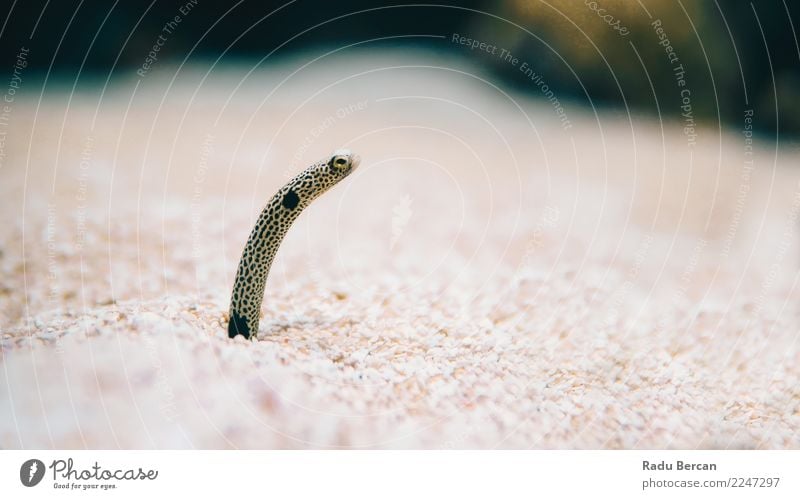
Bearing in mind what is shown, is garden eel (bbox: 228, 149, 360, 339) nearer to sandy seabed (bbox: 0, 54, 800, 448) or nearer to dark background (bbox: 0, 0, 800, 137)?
sandy seabed (bbox: 0, 54, 800, 448)

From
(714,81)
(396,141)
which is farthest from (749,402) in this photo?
(396,141)

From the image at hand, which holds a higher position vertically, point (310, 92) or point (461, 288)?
point (310, 92)

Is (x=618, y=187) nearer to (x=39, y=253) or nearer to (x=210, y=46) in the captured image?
(x=210, y=46)
